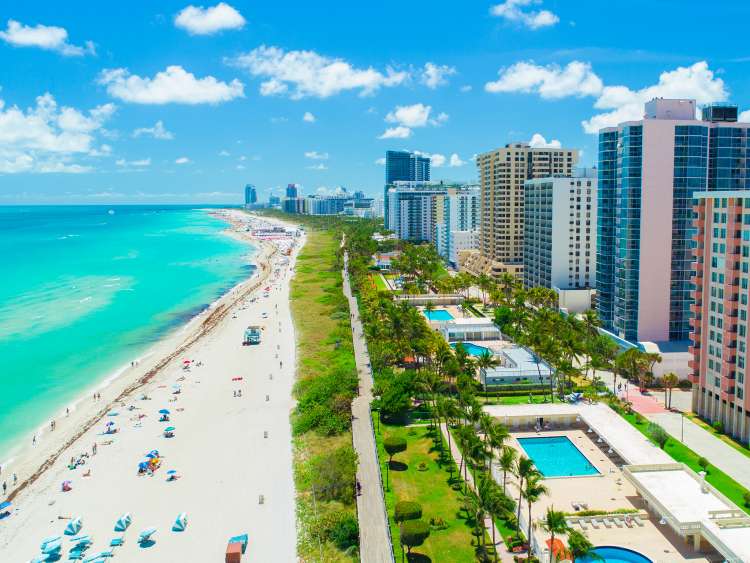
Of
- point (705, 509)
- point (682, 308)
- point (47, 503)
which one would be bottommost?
point (47, 503)

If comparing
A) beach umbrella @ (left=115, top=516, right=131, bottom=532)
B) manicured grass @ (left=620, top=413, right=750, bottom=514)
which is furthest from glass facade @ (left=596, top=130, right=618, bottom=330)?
beach umbrella @ (left=115, top=516, right=131, bottom=532)

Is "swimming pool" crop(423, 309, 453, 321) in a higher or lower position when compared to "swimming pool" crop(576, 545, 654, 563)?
higher

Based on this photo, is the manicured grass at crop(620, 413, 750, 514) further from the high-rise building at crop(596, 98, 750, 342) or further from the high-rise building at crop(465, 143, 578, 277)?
the high-rise building at crop(465, 143, 578, 277)

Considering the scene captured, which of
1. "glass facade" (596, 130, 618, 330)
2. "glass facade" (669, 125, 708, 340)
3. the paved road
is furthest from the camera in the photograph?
"glass facade" (596, 130, 618, 330)

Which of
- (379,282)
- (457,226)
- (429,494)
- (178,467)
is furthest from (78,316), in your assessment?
(457,226)

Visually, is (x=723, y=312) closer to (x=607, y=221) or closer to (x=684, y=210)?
(x=684, y=210)

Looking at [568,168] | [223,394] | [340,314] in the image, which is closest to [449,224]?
[568,168]

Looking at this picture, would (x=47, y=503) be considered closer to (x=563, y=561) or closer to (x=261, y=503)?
Result: (x=261, y=503)
